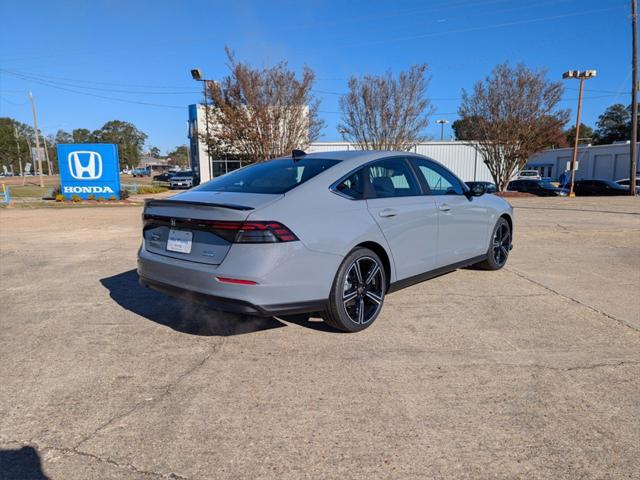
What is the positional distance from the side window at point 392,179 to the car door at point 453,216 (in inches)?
8.6

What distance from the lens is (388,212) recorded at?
399cm

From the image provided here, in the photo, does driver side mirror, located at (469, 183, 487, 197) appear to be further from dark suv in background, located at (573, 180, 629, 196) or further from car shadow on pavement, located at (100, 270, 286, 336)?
dark suv in background, located at (573, 180, 629, 196)

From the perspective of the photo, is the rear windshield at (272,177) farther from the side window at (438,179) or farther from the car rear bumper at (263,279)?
the side window at (438,179)

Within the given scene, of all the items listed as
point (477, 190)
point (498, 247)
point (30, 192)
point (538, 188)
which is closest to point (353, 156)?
point (477, 190)

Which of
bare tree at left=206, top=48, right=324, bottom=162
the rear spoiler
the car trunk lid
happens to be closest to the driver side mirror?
the car trunk lid

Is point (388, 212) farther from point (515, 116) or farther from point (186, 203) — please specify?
point (515, 116)

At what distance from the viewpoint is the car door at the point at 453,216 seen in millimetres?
4734

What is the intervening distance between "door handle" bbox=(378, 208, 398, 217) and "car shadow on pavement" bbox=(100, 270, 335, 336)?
3.69ft

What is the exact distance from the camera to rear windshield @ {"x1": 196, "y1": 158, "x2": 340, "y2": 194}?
374cm

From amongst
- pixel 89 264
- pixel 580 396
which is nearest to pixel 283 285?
pixel 580 396

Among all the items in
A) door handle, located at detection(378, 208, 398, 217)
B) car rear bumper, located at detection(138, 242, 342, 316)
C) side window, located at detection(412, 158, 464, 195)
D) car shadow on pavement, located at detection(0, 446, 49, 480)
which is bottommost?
car shadow on pavement, located at detection(0, 446, 49, 480)

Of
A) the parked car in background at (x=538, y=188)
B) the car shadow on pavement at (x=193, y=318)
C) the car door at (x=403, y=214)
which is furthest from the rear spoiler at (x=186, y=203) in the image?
the parked car in background at (x=538, y=188)

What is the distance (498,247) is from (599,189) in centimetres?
2660

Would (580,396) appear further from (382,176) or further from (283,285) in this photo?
(382,176)
